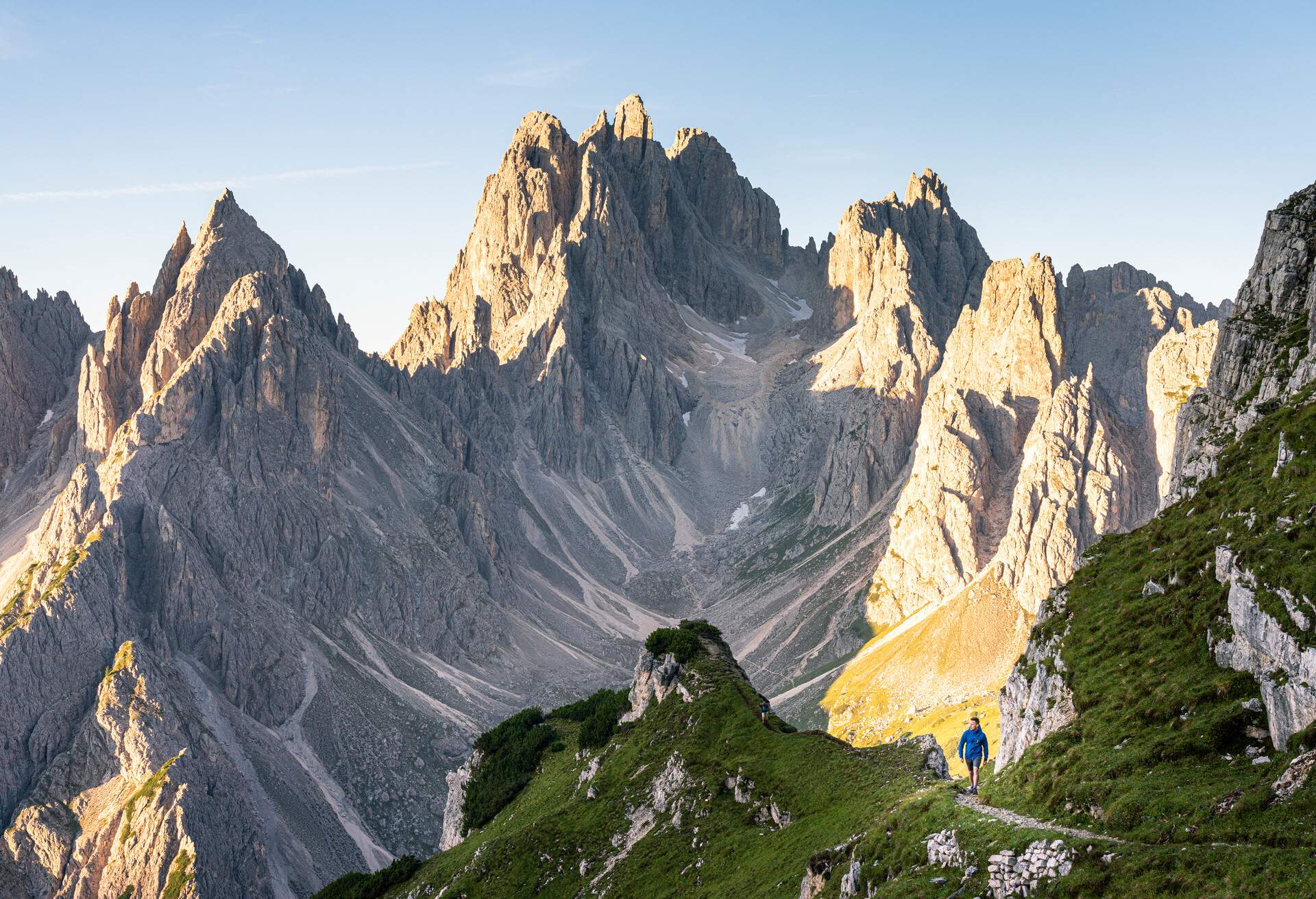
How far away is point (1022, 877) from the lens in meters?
28.8

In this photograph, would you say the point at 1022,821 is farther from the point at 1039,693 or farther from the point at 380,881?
the point at 380,881

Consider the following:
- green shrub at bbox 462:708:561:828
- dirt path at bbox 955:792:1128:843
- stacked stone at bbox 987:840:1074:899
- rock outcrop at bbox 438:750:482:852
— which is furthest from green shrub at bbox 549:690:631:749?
stacked stone at bbox 987:840:1074:899

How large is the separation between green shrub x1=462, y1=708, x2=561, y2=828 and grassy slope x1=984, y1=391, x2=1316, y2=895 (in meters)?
55.3

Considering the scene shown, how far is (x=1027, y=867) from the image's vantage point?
29.0 metres

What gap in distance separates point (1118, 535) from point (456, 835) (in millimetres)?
62204

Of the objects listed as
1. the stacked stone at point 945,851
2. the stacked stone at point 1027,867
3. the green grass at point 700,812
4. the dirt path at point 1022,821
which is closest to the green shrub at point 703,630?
the green grass at point 700,812

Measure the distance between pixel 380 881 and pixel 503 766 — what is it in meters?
13.6

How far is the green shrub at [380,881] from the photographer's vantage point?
81.4m

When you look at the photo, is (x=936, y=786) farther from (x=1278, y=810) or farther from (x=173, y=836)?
(x=173, y=836)

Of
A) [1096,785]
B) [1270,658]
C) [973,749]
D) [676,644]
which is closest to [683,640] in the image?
[676,644]

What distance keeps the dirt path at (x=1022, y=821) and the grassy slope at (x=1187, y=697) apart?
346 millimetres

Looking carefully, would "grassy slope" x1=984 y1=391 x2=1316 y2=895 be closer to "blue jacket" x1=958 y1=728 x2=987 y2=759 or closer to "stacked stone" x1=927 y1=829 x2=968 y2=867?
"stacked stone" x1=927 y1=829 x2=968 y2=867

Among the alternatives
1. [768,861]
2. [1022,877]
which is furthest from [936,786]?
[1022,877]

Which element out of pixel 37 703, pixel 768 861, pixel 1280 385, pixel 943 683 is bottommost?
pixel 943 683
